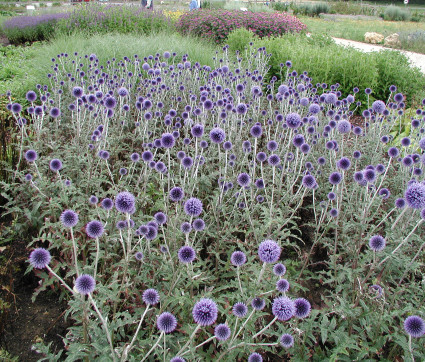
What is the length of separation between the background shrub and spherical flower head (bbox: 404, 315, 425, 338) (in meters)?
12.0

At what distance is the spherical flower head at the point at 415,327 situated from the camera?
185cm

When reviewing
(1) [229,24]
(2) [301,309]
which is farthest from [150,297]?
(1) [229,24]

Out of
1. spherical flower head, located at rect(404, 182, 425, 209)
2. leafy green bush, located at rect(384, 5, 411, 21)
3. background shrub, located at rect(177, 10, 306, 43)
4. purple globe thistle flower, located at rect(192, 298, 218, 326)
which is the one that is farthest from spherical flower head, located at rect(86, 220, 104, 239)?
leafy green bush, located at rect(384, 5, 411, 21)

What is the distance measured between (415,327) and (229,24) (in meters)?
12.7

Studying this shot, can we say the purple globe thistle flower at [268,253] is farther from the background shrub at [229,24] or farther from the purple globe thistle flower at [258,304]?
the background shrub at [229,24]

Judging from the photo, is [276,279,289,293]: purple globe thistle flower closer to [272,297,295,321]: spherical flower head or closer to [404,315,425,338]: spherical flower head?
[272,297,295,321]: spherical flower head

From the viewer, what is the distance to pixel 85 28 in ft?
44.0

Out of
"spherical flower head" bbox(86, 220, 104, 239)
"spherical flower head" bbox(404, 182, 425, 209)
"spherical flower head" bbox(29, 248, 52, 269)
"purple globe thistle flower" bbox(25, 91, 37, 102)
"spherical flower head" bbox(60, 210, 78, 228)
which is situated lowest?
"spherical flower head" bbox(29, 248, 52, 269)

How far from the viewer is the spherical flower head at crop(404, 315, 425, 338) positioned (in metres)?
1.85

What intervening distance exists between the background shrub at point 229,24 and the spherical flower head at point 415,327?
473 inches

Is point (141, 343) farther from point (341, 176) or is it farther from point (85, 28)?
point (85, 28)

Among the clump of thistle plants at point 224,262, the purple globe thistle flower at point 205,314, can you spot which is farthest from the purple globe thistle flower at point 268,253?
the purple globe thistle flower at point 205,314

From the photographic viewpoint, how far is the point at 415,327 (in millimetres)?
1866

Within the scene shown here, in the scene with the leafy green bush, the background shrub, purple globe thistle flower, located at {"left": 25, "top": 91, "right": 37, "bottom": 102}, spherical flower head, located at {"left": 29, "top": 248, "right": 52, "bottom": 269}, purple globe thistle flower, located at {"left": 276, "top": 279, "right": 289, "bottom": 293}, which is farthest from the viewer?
the leafy green bush
